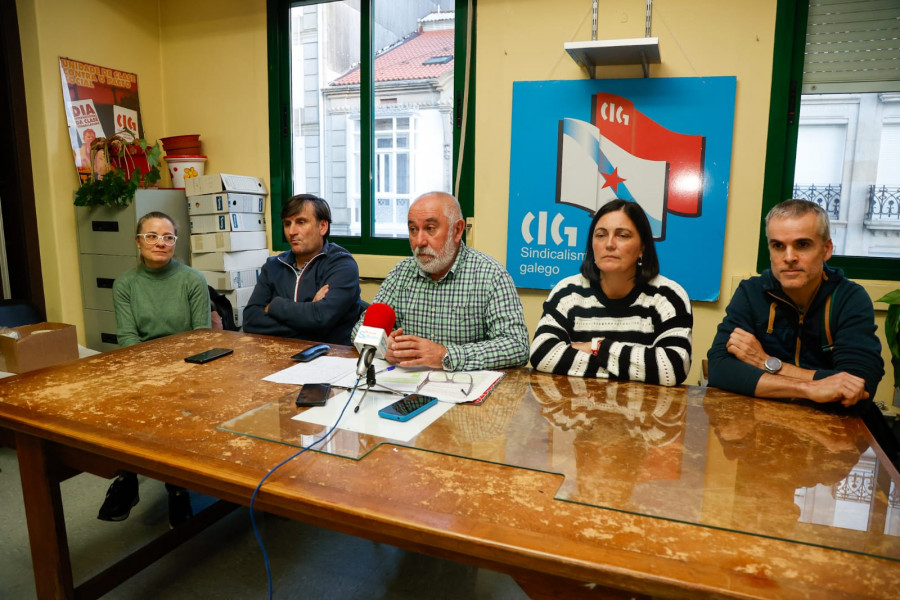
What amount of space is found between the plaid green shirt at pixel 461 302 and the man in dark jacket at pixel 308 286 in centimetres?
48

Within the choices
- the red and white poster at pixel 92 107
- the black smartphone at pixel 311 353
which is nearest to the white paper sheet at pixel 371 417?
the black smartphone at pixel 311 353

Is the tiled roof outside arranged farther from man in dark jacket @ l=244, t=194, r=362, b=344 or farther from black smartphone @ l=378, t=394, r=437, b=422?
black smartphone @ l=378, t=394, r=437, b=422

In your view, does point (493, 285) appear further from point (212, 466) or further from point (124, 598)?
point (124, 598)

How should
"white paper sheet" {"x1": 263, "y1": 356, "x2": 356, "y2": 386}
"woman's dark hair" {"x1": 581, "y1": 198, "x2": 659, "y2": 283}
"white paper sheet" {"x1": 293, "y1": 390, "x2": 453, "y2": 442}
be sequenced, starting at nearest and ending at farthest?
1. "white paper sheet" {"x1": 293, "y1": 390, "x2": 453, "y2": 442}
2. "white paper sheet" {"x1": 263, "y1": 356, "x2": 356, "y2": 386}
3. "woman's dark hair" {"x1": 581, "y1": 198, "x2": 659, "y2": 283}

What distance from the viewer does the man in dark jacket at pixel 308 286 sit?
2.45m

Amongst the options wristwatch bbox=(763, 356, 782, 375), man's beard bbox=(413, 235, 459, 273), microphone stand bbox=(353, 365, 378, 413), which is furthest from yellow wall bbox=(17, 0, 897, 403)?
microphone stand bbox=(353, 365, 378, 413)

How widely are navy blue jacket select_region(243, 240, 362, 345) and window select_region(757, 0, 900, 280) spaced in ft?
6.65

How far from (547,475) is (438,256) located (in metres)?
1.08

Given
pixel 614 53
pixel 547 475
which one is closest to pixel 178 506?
pixel 547 475

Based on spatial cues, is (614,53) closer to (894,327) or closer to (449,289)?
(449,289)

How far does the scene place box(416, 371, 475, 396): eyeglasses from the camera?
1.49 metres

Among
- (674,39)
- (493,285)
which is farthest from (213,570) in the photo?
(674,39)

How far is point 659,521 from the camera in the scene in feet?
2.82

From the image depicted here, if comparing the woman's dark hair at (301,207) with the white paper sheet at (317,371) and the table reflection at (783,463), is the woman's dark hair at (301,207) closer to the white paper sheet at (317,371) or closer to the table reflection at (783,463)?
the white paper sheet at (317,371)
